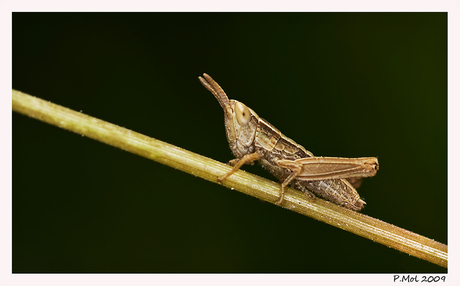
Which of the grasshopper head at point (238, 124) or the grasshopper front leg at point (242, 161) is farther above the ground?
the grasshopper head at point (238, 124)

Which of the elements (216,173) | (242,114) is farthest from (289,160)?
(216,173)

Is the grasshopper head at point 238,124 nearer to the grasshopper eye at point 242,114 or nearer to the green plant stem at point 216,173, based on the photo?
the grasshopper eye at point 242,114

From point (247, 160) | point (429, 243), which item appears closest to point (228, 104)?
point (247, 160)

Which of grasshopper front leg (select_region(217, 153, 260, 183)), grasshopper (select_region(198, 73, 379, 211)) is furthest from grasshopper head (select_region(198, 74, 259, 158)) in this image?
grasshopper front leg (select_region(217, 153, 260, 183))

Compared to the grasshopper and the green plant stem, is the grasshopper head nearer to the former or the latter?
the grasshopper

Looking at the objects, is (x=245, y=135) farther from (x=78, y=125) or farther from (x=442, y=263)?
(x=442, y=263)

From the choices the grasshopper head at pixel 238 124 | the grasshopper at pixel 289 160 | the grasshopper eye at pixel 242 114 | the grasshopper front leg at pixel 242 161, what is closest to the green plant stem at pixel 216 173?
the grasshopper front leg at pixel 242 161
